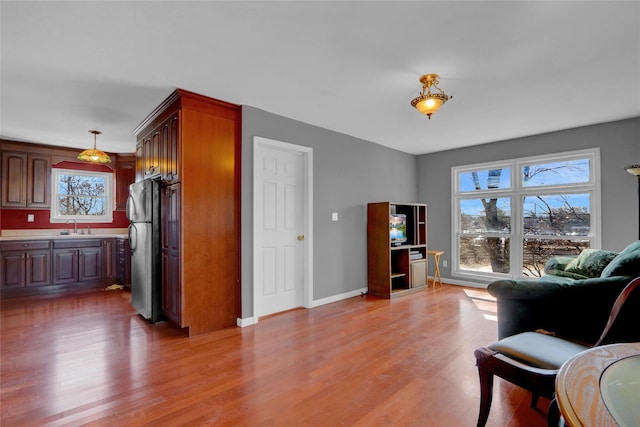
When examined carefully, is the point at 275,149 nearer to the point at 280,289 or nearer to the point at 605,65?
the point at 280,289

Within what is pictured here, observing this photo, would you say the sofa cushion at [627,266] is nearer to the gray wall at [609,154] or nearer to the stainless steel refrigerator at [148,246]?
the gray wall at [609,154]

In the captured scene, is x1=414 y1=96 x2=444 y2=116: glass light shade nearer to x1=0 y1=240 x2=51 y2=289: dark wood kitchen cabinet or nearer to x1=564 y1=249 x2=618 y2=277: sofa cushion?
x1=564 y1=249 x2=618 y2=277: sofa cushion

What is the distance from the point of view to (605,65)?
8.80 ft

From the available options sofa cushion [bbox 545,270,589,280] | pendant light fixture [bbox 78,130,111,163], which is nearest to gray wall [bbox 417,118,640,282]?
sofa cushion [bbox 545,270,589,280]

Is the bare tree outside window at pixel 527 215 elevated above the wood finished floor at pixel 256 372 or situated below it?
above

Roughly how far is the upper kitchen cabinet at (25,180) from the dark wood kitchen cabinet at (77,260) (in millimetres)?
950

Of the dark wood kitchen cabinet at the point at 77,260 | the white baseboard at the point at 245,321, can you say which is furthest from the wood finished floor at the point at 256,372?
the dark wood kitchen cabinet at the point at 77,260

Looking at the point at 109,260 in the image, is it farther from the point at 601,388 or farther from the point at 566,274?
the point at 566,274

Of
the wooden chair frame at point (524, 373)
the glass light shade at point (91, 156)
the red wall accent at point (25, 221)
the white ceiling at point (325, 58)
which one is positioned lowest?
the wooden chair frame at point (524, 373)

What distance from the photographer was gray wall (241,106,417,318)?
11.8 feet

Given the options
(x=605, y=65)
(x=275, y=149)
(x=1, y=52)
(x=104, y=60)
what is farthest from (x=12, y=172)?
(x=605, y=65)

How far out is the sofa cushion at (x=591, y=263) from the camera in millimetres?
2887

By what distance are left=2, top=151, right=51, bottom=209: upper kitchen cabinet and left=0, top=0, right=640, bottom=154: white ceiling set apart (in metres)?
1.22

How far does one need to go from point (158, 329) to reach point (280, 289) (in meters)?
1.47
